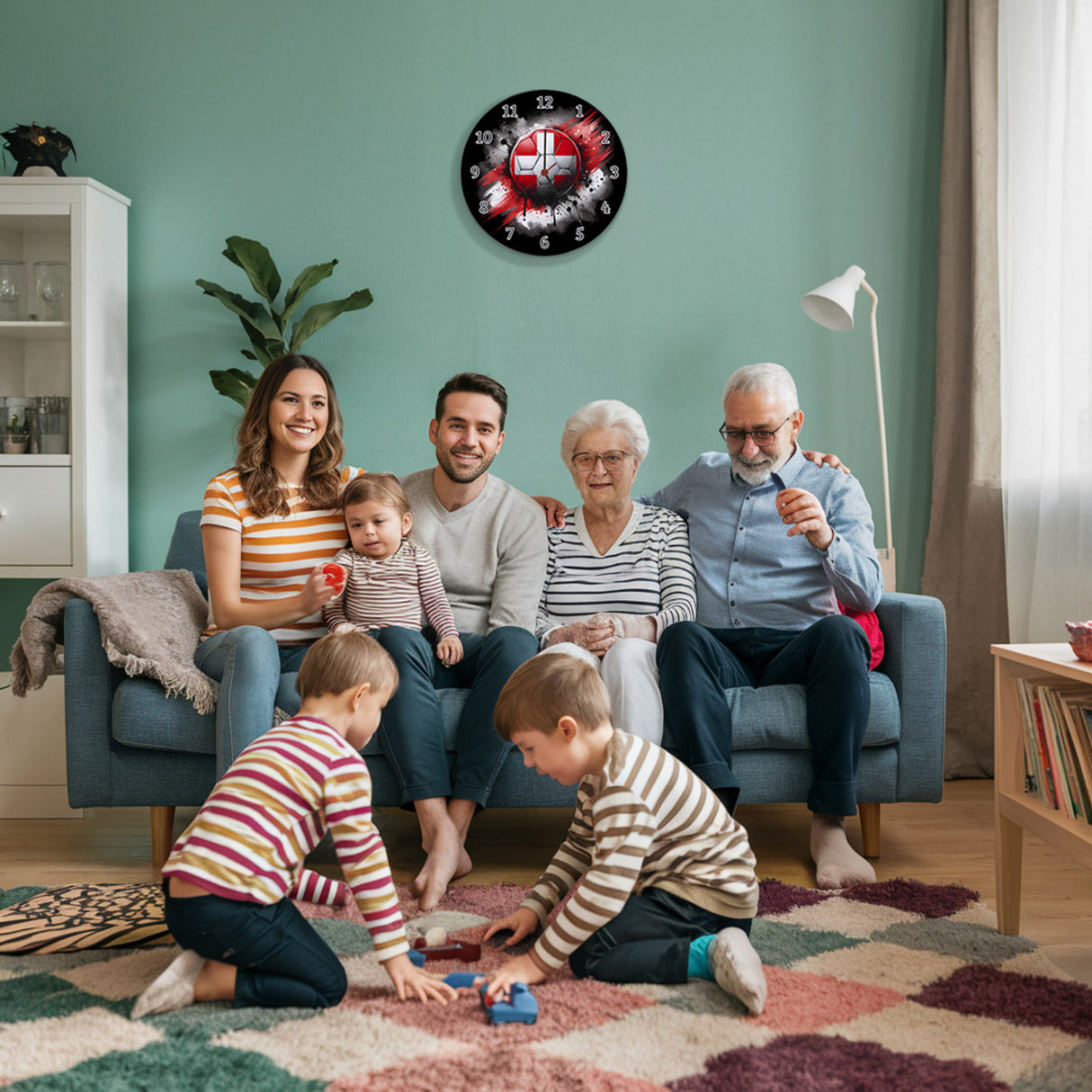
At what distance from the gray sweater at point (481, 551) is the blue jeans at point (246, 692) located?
1.58 ft

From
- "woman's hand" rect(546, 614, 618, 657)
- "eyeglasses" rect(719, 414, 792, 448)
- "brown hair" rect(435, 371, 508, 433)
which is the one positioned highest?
"brown hair" rect(435, 371, 508, 433)

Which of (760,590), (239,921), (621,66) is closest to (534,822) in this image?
(760,590)

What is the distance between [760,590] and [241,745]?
1.20 meters

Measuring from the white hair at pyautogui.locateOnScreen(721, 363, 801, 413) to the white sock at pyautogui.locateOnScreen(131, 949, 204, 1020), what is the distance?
1652 mm

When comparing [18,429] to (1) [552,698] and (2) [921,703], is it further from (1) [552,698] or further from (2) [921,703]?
(2) [921,703]

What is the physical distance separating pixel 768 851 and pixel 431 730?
0.83 m

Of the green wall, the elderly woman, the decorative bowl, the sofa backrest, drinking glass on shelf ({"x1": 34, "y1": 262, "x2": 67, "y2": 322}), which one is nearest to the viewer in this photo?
the decorative bowl

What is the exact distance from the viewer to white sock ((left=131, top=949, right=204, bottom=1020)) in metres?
1.41

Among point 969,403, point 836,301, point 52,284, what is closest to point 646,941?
point 836,301

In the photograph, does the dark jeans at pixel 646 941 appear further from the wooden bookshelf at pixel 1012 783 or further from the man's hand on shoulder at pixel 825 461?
the man's hand on shoulder at pixel 825 461

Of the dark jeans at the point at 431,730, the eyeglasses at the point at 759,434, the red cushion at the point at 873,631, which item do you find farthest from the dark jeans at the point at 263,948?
the eyeglasses at the point at 759,434

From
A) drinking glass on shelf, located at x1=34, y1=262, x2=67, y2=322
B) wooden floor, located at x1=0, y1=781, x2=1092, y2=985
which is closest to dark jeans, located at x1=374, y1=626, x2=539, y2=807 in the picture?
wooden floor, located at x1=0, y1=781, x2=1092, y2=985

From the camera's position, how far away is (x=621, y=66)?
3.26 metres

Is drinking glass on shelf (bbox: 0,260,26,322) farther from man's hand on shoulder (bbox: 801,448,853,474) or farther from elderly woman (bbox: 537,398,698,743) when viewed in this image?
man's hand on shoulder (bbox: 801,448,853,474)
